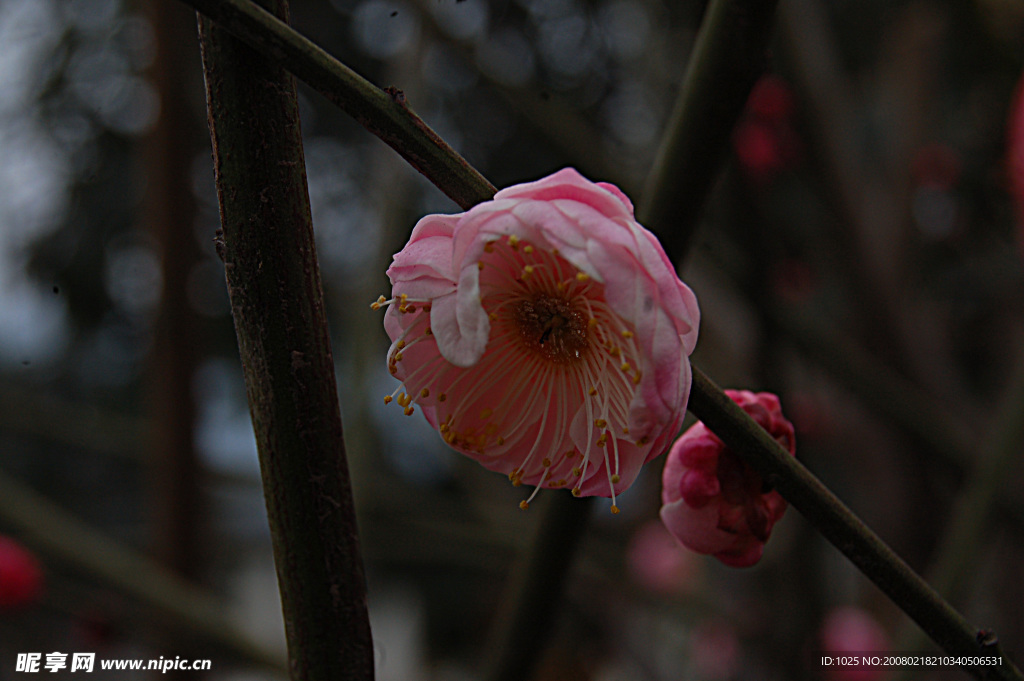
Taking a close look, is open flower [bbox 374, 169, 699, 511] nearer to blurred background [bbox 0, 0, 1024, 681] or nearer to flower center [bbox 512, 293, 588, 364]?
flower center [bbox 512, 293, 588, 364]

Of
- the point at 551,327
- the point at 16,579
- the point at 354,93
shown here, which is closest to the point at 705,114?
the point at 551,327

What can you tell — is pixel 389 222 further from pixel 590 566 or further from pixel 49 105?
pixel 590 566

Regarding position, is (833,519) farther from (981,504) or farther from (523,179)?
(523,179)

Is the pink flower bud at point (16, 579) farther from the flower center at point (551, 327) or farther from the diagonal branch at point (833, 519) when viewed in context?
the diagonal branch at point (833, 519)

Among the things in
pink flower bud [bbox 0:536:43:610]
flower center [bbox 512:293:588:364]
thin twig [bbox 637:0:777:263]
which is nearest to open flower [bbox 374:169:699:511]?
flower center [bbox 512:293:588:364]

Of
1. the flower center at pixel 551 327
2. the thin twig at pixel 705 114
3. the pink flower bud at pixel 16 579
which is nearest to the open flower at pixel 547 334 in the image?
the flower center at pixel 551 327

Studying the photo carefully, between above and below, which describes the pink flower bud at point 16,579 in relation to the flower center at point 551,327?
above
